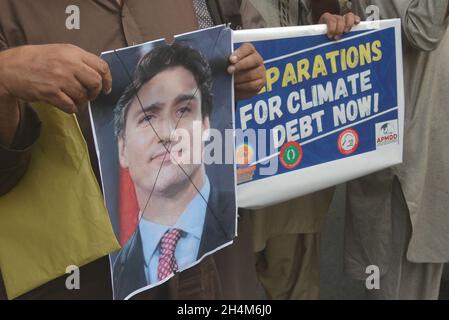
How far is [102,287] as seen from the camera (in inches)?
53.7

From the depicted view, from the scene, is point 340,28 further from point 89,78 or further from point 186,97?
point 89,78

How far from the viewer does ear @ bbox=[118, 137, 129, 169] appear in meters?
1.22

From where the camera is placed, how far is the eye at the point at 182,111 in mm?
1299

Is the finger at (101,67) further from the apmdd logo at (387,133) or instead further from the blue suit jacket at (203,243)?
the apmdd logo at (387,133)

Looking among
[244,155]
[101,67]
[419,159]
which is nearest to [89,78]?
[101,67]

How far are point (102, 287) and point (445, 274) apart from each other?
2.25 metres

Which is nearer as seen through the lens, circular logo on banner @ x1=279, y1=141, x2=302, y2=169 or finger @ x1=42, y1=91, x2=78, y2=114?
finger @ x1=42, y1=91, x2=78, y2=114

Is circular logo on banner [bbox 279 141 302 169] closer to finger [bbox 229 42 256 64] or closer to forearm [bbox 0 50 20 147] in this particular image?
finger [bbox 229 42 256 64]

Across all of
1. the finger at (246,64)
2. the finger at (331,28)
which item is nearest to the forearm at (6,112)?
the finger at (246,64)

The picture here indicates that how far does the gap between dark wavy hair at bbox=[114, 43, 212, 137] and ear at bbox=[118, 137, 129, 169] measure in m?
0.01

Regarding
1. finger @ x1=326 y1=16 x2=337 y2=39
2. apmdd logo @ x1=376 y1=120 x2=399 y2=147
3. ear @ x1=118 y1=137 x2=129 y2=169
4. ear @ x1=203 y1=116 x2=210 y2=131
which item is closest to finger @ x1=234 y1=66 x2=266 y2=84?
ear @ x1=203 y1=116 x2=210 y2=131

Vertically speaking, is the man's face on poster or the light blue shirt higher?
the man's face on poster

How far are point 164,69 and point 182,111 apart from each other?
10 centimetres

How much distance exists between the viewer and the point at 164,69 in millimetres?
1251
